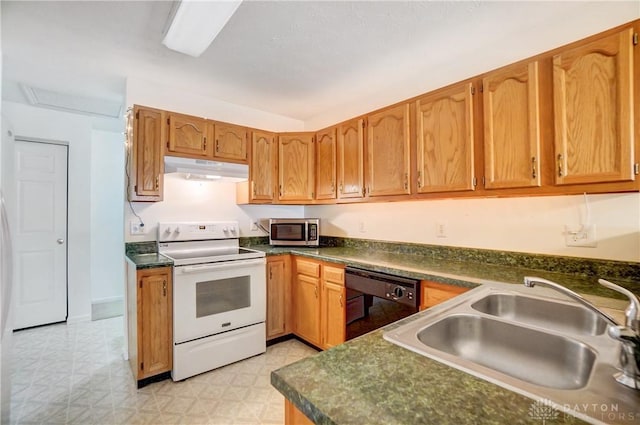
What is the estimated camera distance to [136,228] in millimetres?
2486

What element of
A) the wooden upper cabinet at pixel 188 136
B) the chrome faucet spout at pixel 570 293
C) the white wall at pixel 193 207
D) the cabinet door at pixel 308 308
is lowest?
the cabinet door at pixel 308 308

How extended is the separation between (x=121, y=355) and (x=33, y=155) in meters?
2.37

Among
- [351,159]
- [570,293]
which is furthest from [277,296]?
[570,293]

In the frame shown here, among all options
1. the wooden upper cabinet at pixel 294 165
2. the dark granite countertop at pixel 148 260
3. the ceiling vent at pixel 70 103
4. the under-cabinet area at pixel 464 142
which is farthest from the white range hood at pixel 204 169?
the ceiling vent at pixel 70 103

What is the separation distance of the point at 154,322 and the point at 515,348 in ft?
7.13

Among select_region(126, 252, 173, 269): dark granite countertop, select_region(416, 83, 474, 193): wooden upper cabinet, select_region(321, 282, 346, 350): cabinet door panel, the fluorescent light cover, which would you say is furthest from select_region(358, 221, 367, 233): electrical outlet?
the fluorescent light cover

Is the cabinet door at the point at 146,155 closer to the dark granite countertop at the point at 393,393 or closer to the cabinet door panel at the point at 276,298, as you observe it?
the cabinet door panel at the point at 276,298

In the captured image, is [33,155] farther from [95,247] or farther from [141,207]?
[141,207]

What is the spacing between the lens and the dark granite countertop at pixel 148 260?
2.00 m

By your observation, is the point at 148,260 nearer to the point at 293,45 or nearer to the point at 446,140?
the point at 293,45

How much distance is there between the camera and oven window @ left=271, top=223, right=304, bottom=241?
293 cm

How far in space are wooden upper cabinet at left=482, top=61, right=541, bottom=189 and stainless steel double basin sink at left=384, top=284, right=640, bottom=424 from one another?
685 mm

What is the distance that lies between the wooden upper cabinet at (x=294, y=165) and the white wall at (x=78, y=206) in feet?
7.53

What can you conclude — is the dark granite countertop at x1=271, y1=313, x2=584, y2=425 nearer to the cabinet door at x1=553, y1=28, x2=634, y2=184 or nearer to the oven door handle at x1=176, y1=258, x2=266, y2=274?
the cabinet door at x1=553, y1=28, x2=634, y2=184
